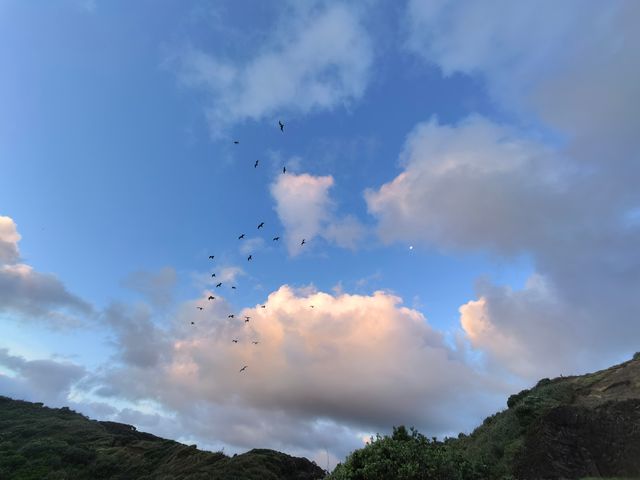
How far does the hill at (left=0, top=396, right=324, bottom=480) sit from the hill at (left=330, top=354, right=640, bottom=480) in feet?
106

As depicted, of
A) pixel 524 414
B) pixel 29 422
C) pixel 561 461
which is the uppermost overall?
pixel 29 422

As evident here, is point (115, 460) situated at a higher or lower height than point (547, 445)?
higher

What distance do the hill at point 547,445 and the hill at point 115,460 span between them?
3225 centimetres

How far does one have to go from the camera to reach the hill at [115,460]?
2484 inches

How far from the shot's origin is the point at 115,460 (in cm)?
7312

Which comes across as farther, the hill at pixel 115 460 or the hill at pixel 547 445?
the hill at pixel 115 460

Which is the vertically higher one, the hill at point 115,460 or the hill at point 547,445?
the hill at point 115,460

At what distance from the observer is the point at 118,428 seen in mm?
107812

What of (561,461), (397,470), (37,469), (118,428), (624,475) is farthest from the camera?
(118,428)

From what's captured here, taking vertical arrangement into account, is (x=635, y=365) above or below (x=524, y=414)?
above

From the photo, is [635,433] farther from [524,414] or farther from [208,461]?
[208,461]

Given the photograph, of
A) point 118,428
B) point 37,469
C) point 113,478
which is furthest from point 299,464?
point 118,428

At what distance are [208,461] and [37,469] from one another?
24.7 metres

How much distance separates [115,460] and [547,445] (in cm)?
6625
